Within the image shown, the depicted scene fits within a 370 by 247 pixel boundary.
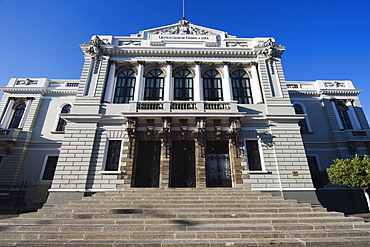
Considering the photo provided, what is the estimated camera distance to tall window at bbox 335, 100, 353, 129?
65.2ft

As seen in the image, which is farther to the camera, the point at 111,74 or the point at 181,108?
the point at 111,74

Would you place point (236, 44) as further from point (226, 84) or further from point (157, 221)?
point (157, 221)

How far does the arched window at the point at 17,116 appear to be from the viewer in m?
19.3

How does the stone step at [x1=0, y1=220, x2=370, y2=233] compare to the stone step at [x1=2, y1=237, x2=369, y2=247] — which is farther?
the stone step at [x1=0, y1=220, x2=370, y2=233]

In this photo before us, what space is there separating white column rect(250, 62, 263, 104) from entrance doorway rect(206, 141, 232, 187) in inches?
171

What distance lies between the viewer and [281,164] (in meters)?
12.3

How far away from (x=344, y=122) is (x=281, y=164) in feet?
44.0

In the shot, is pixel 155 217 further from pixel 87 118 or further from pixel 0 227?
pixel 87 118

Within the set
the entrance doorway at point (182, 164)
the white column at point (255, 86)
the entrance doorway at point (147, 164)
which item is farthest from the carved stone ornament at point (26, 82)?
the white column at point (255, 86)

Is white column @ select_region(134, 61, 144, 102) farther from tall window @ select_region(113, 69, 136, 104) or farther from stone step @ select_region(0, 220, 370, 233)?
stone step @ select_region(0, 220, 370, 233)

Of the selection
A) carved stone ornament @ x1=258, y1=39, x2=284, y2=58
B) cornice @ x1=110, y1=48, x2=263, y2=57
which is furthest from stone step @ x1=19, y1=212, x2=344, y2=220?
cornice @ x1=110, y1=48, x2=263, y2=57

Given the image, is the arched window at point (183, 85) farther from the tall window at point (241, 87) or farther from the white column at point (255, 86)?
the white column at point (255, 86)

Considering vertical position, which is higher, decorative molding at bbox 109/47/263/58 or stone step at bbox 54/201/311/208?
decorative molding at bbox 109/47/263/58

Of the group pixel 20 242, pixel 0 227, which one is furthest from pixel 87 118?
pixel 20 242
